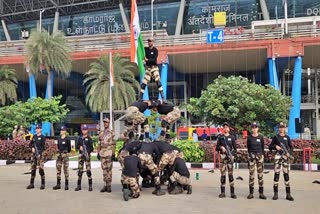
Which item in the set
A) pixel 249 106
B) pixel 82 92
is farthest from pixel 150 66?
pixel 82 92

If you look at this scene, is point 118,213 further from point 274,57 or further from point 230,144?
point 274,57

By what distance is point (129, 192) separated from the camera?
977cm

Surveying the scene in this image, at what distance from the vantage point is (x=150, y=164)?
Result: 405 inches

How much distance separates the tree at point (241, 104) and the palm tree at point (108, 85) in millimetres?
12073

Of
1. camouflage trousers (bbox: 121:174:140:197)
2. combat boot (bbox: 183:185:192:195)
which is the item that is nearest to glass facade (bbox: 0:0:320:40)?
combat boot (bbox: 183:185:192:195)

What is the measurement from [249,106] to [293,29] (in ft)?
43.9

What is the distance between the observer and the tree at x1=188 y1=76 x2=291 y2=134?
77.2 feet

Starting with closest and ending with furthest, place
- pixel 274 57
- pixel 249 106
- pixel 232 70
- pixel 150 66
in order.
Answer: pixel 150 66, pixel 249 106, pixel 274 57, pixel 232 70

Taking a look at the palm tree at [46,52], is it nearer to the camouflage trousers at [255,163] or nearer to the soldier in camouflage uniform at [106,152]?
the soldier in camouflage uniform at [106,152]

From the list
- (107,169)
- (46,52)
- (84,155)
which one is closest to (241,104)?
(107,169)

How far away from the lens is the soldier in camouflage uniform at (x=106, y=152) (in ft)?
35.5

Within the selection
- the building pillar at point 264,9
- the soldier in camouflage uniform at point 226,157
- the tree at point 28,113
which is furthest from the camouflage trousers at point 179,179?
the building pillar at point 264,9

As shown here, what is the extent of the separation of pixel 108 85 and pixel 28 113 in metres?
8.23

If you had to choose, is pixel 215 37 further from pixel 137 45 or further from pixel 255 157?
pixel 255 157
